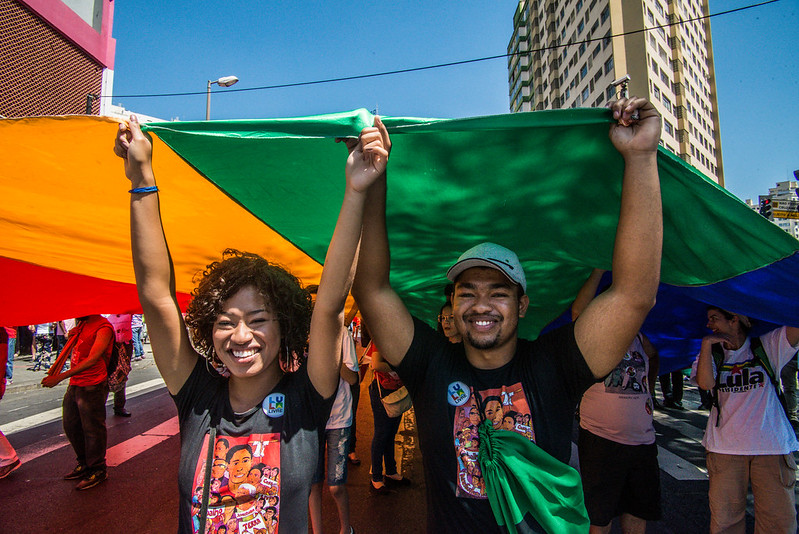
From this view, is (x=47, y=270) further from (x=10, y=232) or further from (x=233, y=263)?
(x=233, y=263)

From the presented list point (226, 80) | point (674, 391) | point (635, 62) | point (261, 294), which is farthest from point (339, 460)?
point (635, 62)

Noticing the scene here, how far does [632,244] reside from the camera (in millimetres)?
1474

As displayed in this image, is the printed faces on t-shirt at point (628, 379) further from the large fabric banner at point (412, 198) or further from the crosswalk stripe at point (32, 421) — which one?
the crosswalk stripe at point (32, 421)

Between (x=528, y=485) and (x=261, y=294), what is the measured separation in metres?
1.13

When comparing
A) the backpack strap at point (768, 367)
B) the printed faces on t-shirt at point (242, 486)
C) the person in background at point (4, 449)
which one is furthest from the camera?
the person in background at point (4, 449)

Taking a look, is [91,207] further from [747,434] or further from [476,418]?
[747,434]

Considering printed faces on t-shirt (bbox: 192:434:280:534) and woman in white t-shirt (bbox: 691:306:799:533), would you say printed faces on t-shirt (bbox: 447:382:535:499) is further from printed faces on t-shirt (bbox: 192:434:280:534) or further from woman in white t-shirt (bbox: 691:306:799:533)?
woman in white t-shirt (bbox: 691:306:799:533)

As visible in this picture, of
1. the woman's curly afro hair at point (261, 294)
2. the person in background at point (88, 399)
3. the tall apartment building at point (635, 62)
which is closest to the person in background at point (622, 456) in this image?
the woman's curly afro hair at point (261, 294)

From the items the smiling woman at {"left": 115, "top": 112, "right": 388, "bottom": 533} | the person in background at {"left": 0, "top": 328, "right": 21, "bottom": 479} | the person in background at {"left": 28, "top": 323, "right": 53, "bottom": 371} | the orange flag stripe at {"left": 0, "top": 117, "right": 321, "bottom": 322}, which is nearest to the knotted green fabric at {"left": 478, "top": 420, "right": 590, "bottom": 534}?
the smiling woman at {"left": 115, "top": 112, "right": 388, "bottom": 533}

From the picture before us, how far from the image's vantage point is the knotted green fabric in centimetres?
141

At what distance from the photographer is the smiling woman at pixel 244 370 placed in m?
1.41

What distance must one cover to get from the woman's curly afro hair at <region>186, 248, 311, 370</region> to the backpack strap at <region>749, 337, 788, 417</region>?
2.98m

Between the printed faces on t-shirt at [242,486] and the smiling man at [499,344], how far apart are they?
53cm

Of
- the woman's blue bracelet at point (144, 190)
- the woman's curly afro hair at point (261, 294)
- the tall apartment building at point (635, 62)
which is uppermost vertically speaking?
the tall apartment building at point (635, 62)
